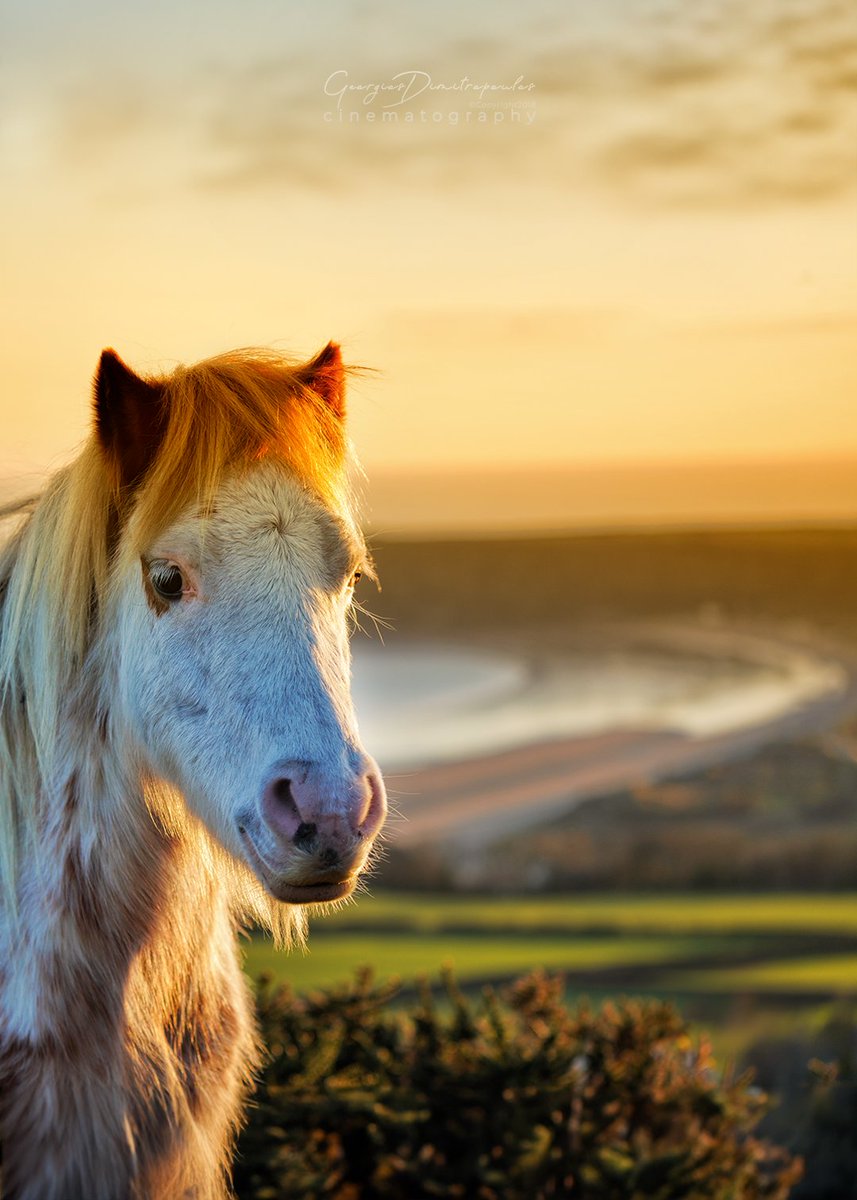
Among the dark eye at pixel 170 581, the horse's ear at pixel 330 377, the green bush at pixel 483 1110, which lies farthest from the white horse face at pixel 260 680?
the green bush at pixel 483 1110

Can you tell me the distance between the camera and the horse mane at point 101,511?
2092mm

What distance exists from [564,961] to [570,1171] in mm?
8641

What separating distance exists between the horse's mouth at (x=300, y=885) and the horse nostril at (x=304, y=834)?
0.23ft

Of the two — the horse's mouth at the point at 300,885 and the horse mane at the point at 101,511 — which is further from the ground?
the horse mane at the point at 101,511

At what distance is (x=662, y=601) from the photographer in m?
16.9

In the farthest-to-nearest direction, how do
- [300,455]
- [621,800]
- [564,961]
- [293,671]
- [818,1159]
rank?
1. [621,800]
2. [564,961]
3. [818,1159]
4. [300,455]
5. [293,671]

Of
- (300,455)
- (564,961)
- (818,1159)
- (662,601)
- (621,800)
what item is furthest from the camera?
(662,601)

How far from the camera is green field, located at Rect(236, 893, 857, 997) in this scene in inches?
404

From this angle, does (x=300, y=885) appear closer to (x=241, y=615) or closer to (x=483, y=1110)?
(x=241, y=615)

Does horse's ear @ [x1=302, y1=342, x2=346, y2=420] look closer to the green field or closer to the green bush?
the green bush

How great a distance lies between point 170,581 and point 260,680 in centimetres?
31

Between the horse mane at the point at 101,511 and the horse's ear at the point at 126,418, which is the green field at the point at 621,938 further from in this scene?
the horse's ear at the point at 126,418

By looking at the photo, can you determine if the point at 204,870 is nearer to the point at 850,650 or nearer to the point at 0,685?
the point at 0,685

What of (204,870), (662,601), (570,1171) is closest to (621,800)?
(662,601)
